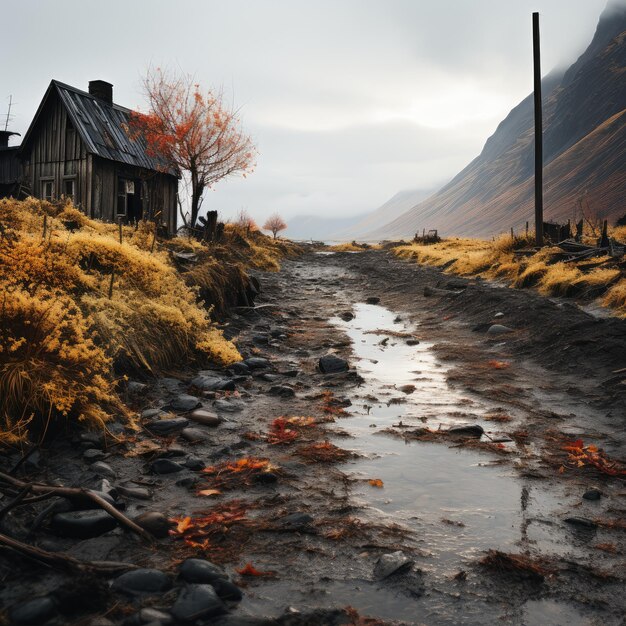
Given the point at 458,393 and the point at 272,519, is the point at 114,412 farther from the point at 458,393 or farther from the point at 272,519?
the point at 458,393

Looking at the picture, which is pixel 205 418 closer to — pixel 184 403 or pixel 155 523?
pixel 184 403

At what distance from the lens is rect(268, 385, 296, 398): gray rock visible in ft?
20.3

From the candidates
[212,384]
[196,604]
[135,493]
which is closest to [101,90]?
[212,384]

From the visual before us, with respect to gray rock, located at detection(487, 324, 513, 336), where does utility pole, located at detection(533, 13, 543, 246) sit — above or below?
above

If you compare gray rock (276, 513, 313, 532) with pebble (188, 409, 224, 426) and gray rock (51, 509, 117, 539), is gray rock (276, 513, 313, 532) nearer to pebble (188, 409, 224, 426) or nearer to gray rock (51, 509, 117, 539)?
gray rock (51, 509, 117, 539)

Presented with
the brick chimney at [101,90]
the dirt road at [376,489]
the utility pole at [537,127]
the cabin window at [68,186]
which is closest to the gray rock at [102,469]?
the dirt road at [376,489]

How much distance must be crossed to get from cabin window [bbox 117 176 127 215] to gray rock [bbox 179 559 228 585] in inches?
822

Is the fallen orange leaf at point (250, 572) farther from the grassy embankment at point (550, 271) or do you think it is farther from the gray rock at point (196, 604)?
the grassy embankment at point (550, 271)

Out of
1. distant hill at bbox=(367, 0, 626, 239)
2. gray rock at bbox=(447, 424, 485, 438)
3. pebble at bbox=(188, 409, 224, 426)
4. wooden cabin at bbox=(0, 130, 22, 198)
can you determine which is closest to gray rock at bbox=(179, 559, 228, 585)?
pebble at bbox=(188, 409, 224, 426)

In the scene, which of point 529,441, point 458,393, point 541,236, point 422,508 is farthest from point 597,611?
point 541,236

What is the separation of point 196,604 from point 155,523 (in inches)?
32.0

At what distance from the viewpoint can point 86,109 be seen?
21109 mm

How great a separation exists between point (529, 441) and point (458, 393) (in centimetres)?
159

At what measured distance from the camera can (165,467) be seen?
3996mm
